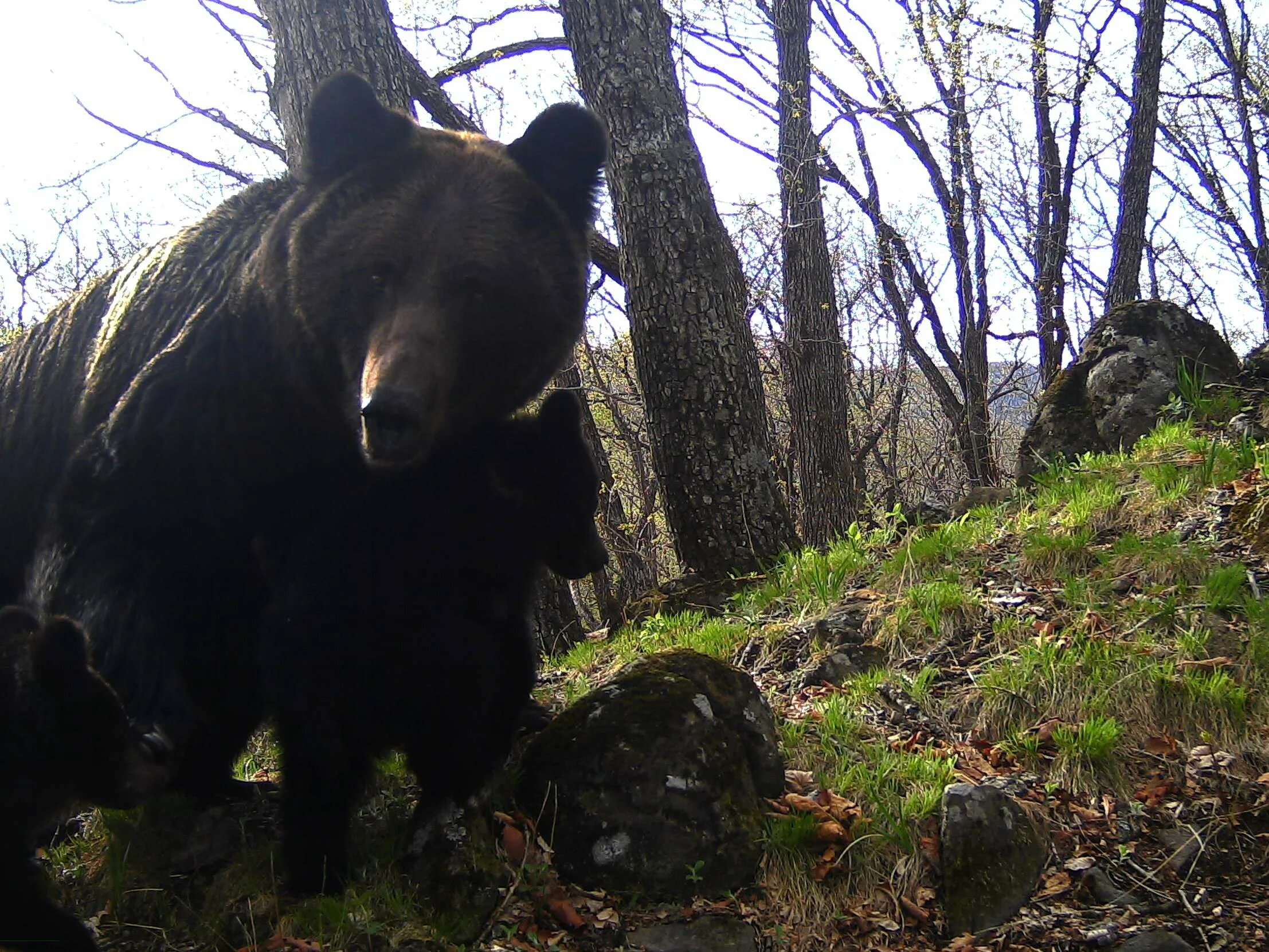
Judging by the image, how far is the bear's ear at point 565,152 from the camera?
360 cm

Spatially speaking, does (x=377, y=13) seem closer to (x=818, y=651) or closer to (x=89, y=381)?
(x=89, y=381)

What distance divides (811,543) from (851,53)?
12.6 m

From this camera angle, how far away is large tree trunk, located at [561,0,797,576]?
6.44 meters

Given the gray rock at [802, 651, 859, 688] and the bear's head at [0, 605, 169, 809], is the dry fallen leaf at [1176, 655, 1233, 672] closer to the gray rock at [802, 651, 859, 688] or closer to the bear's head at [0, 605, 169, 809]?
the gray rock at [802, 651, 859, 688]

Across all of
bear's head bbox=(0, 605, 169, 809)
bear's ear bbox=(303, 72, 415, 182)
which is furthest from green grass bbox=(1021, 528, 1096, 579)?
bear's head bbox=(0, 605, 169, 809)

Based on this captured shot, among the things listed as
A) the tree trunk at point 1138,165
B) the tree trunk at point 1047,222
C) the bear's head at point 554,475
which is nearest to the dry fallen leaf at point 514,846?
the bear's head at point 554,475

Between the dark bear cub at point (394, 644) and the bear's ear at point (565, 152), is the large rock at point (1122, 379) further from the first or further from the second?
the dark bear cub at point (394, 644)

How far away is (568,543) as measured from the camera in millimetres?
3797

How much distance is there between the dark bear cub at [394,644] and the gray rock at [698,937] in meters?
0.71

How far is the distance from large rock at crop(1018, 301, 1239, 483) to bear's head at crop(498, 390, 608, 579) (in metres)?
4.06

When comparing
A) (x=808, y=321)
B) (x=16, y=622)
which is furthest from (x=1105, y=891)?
(x=808, y=321)

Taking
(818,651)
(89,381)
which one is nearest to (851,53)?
(818,651)

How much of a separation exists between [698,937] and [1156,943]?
1.32 metres

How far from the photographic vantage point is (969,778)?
11.8ft
